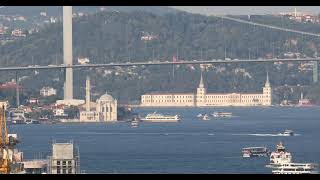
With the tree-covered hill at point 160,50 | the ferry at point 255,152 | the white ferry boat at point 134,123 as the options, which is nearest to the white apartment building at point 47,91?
the tree-covered hill at point 160,50

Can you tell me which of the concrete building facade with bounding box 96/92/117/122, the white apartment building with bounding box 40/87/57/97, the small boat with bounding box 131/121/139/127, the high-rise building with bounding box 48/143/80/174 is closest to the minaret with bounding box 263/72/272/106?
the white apartment building with bounding box 40/87/57/97

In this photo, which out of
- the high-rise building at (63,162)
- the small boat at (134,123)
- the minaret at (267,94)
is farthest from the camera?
the minaret at (267,94)

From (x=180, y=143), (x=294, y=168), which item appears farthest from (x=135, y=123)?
(x=294, y=168)

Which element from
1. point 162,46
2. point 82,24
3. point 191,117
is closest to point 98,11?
point 82,24

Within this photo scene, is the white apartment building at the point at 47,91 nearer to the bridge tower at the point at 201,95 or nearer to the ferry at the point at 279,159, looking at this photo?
the bridge tower at the point at 201,95

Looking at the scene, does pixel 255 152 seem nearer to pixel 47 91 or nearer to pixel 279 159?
pixel 279 159
